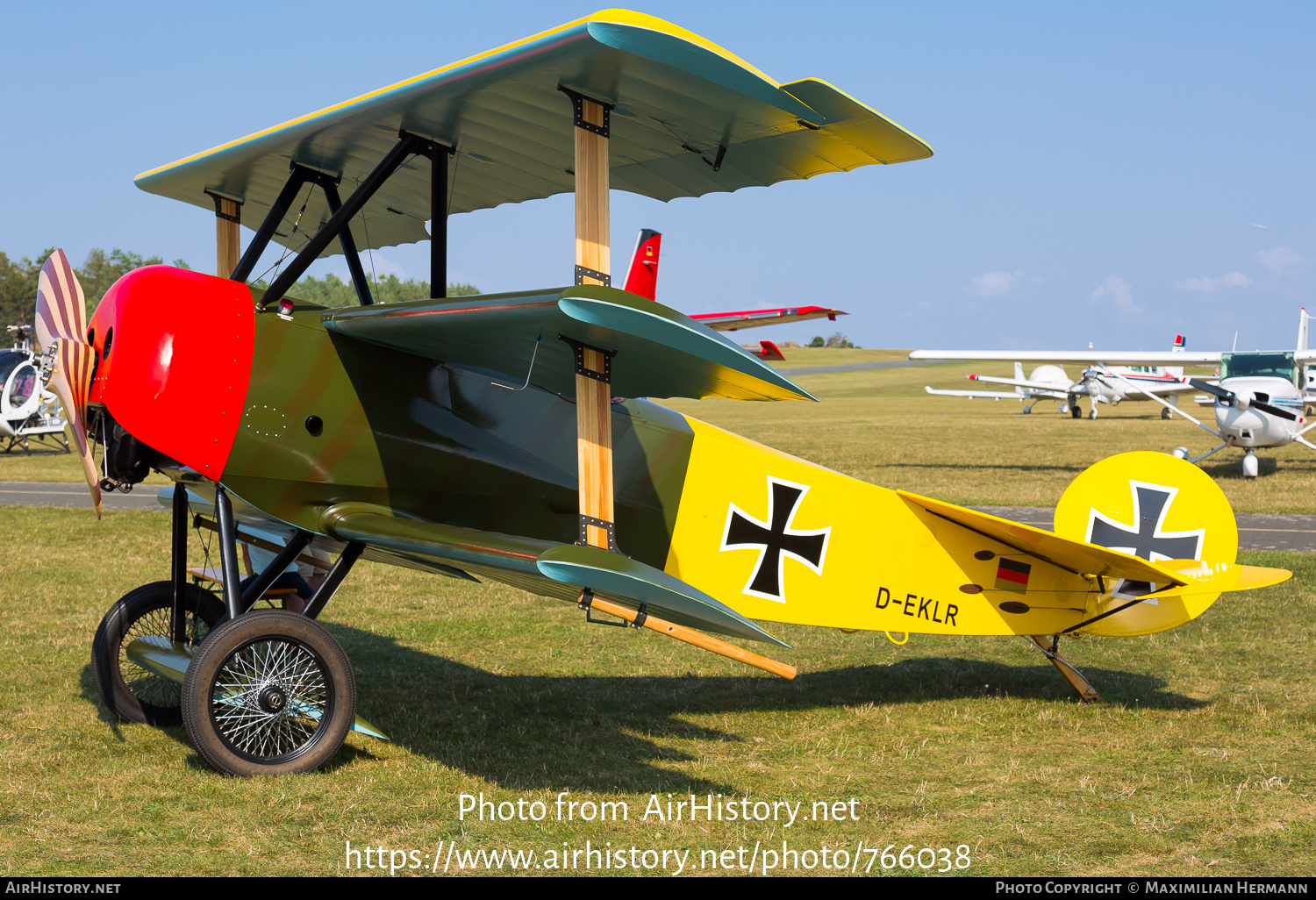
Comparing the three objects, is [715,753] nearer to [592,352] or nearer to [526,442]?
[526,442]

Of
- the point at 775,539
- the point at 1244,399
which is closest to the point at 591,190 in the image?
the point at 775,539

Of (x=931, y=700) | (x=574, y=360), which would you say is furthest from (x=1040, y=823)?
(x=574, y=360)

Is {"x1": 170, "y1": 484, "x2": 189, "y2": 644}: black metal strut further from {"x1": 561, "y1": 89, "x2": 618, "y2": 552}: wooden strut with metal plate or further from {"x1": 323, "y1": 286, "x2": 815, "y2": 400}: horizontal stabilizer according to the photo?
{"x1": 561, "y1": 89, "x2": 618, "y2": 552}: wooden strut with metal plate

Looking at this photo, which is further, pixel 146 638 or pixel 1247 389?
pixel 1247 389

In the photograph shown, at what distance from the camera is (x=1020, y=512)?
1728 centimetres

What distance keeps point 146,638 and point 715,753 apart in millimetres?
3760

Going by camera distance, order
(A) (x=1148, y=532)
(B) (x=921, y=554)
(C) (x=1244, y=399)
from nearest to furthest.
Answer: (B) (x=921, y=554) < (A) (x=1148, y=532) < (C) (x=1244, y=399)

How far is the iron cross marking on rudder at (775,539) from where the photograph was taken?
648 centimetres

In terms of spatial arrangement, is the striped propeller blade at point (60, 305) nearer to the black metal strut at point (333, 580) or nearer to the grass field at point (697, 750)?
the black metal strut at point (333, 580)

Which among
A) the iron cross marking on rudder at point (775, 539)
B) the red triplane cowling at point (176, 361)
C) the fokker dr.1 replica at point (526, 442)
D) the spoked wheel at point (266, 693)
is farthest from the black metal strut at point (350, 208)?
the iron cross marking on rudder at point (775, 539)

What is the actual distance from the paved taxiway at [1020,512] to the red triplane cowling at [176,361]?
365 inches

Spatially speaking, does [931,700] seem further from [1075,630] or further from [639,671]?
[639,671]

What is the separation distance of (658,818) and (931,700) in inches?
122

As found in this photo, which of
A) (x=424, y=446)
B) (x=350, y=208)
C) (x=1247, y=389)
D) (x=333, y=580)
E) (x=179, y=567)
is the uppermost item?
(x=350, y=208)
